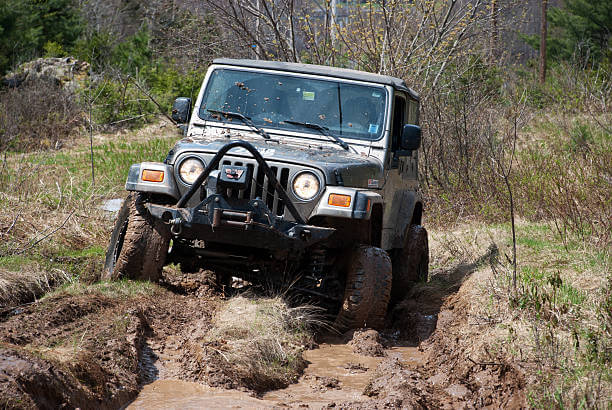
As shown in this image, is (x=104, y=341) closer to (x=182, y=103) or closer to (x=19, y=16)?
(x=182, y=103)

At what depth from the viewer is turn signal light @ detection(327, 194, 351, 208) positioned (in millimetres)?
5816

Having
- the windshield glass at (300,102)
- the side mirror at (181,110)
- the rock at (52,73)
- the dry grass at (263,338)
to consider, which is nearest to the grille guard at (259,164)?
the dry grass at (263,338)

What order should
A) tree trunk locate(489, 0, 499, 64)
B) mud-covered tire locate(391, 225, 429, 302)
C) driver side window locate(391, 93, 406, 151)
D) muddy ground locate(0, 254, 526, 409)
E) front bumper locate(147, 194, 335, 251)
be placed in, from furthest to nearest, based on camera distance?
tree trunk locate(489, 0, 499, 64)
mud-covered tire locate(391, 225, 429, 302)
driver side window locate(391, 93, 406, 151)
front bumper locate(147, 194, 335, 251)
muddy ground locate(0, 254, 526, 409)

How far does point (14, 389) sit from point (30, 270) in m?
4.03

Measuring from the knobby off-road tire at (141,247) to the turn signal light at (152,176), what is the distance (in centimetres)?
28

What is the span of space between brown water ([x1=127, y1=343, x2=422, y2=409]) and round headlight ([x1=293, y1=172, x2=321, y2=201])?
3.91 ft

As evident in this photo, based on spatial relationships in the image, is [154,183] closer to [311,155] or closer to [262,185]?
[262,185]

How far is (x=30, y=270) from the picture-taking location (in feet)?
23.4

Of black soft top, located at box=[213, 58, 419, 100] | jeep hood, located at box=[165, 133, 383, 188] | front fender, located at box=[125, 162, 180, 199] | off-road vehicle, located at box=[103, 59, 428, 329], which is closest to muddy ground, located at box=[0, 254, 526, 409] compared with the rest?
off-road vehicle, located at box=[103, 59, 428, 329]

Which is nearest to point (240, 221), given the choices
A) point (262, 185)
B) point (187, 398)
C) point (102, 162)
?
point (262, 185)

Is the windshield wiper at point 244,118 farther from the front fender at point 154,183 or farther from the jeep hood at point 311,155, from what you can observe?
the front fender at point 154,183

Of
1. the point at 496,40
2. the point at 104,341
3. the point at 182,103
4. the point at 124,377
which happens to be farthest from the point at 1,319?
the point at 496,40

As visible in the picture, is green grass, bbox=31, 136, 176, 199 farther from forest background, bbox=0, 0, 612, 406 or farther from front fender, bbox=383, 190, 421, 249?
front fender, bbox=383, 190, 421, 249

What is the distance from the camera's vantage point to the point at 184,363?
4.81 metres
